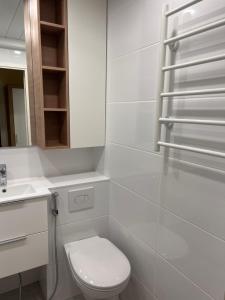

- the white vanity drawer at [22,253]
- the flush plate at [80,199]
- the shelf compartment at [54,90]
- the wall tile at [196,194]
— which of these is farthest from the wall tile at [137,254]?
the shelf compartment at [54,90]

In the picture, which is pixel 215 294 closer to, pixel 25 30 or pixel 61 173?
pixel 61 173

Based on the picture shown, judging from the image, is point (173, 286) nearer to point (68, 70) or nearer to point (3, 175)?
point (3, 175)

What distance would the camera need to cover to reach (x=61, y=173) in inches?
75.4

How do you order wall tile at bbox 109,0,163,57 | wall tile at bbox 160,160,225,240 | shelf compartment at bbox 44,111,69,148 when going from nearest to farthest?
wall tile at bbox 160,160,225,240 → wall tile at bbox 109,0,163,57 → shelf compartment at bbox 44,111,69,148

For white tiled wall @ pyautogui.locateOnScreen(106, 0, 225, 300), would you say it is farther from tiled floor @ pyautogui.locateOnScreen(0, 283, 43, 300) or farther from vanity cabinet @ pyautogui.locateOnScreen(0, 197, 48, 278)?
tiled floor @ pyautogui.locateOnScreen(0, 283, 43, 300)

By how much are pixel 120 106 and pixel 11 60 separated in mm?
816

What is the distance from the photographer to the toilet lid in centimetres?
134

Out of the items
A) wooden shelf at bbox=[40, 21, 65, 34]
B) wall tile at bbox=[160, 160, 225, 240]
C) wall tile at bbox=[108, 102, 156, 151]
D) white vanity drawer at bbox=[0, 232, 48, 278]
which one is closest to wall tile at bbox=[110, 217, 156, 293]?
wall tile at bbox=[160, 160, 225, 240]

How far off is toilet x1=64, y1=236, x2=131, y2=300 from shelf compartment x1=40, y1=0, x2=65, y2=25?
1.57m

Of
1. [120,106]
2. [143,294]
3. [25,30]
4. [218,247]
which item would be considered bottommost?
[143,294]

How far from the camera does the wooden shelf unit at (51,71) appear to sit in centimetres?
148

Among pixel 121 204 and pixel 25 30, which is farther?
pixel 121 204

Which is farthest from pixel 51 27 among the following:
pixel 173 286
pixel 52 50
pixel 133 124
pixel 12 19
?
pixel 173 286

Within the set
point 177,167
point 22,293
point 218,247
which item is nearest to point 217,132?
point 177,167
